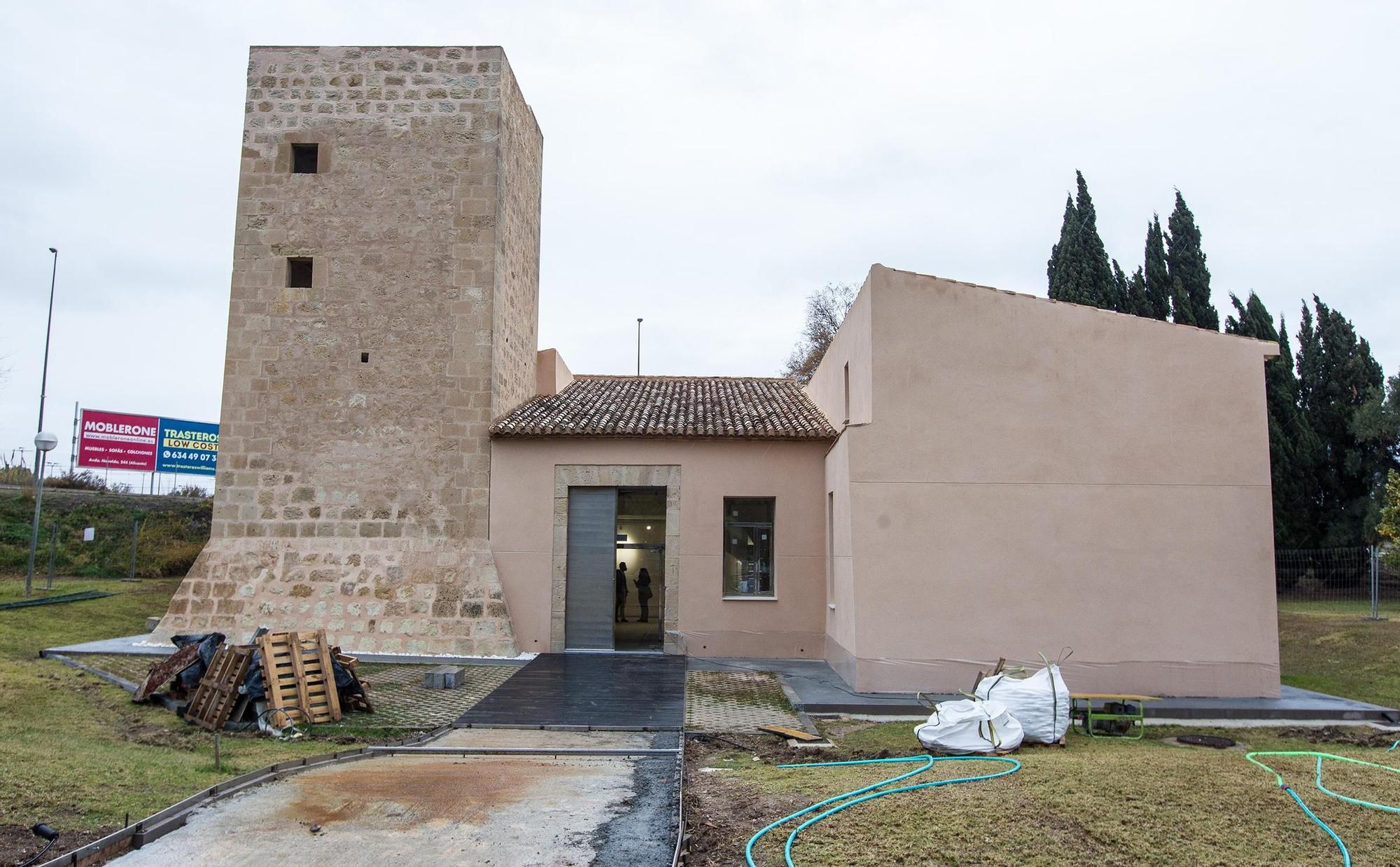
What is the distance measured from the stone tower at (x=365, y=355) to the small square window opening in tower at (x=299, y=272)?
0.04 m

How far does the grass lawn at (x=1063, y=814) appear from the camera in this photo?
5270 mm

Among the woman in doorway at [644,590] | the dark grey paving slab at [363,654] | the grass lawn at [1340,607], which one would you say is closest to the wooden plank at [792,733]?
the dark grey paving slab at [363,654]

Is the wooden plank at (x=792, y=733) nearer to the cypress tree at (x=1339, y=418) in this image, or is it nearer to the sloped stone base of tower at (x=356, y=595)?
the sloped stone base of tower at (x=356, y=595)

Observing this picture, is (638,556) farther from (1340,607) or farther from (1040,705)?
(1340,607)

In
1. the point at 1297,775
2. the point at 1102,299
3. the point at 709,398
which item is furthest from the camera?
the point at 1102,299

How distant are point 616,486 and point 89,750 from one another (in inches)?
339

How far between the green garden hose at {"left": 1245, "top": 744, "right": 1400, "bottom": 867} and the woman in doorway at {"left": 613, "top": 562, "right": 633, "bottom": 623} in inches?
387

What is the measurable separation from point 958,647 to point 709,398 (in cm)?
764

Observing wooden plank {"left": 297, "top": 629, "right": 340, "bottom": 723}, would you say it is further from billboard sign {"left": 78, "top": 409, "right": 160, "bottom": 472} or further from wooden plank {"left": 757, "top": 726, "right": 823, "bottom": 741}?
billboard sign {"left": 78, "top": 409, "right": 160, "bottom": 472}

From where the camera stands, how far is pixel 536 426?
15.2m

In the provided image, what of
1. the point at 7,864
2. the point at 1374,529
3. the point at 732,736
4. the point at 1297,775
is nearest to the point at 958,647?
the point at 732,736

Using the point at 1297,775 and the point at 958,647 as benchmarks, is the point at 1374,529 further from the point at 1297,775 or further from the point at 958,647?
the point at 1297,775

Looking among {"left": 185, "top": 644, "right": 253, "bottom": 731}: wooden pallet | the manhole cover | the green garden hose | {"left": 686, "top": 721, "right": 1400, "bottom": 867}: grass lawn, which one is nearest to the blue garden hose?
{"left": 686, "top": 721, "right": 1400, "bottom": 867}: grass lawn

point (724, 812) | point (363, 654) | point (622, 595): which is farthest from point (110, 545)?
point (724, 812)
